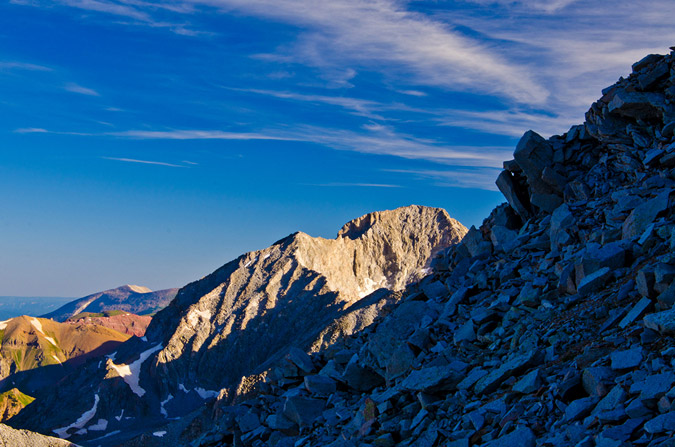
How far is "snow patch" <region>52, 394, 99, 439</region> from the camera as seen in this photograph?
5793 inches

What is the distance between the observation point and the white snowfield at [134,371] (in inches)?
6437

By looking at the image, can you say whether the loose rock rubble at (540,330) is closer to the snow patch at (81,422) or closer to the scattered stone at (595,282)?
the scattered stone at (595,282)

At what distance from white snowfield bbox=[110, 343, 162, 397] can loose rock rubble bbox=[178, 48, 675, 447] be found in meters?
156

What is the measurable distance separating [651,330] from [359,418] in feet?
26.9

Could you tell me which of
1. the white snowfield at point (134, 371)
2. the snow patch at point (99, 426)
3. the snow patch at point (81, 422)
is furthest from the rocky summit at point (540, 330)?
the white snowfield at point (134, 371)

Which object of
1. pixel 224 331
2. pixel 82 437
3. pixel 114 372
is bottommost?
pixel 82 437

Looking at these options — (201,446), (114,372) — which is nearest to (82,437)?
(114,372)

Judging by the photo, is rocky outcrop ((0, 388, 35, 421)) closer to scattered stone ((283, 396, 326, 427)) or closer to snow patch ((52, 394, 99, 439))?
snow patch ((52, 394, 99, 439))

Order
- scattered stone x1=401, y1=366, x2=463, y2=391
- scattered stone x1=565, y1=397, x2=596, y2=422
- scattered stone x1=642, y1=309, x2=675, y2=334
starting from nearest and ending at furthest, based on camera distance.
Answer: scattered stone x1=565, y1=397, x2=596, y2=422 < scattered stone x1=642, y1=309, x2=675, y2=334 < scattered stone x1=401, y1=366, x2=463, y2=391

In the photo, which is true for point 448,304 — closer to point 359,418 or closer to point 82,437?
point 359,418

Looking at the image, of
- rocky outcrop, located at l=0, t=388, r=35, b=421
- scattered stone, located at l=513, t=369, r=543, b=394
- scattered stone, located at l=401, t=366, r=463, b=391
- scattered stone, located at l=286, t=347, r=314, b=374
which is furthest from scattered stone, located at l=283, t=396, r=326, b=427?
rocky outcrop, located at l=0, t=388, r=35, b=421

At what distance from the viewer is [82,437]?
477 feet

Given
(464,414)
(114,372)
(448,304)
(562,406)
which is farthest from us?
(114,372)

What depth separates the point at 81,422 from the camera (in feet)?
501
